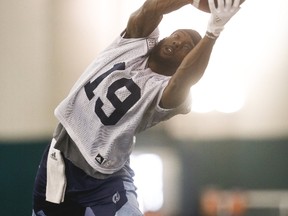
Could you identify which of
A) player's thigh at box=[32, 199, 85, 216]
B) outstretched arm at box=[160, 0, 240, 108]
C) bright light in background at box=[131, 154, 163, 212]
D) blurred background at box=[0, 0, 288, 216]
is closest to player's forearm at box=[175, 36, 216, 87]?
outstretched arm at box=[160, 0, 240, 108]

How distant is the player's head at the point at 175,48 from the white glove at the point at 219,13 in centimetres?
14

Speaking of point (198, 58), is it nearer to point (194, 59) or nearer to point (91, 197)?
point (194, 59)

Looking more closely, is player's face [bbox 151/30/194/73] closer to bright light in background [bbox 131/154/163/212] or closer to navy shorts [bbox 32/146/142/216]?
navy shorts [bbox 32/146/142/216]

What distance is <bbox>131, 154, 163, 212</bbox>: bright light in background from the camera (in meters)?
5.26

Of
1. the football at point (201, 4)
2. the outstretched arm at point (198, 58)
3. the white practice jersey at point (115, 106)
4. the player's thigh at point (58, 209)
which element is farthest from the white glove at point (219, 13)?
the player's thigh at point (58, 209)

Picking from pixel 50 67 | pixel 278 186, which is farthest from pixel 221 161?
pixel 50 67

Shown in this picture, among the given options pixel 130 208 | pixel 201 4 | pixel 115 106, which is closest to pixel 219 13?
pixel 201 4

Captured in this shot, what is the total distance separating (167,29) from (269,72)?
0.88 metres

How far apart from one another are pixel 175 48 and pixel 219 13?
19cm

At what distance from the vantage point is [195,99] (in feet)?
17.8

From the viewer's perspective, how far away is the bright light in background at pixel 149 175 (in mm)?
5262

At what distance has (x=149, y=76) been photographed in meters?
2.26

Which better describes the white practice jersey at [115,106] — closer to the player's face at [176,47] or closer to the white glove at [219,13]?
the player's face at [176,47]

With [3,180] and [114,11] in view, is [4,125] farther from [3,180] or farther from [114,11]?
[114,11]
